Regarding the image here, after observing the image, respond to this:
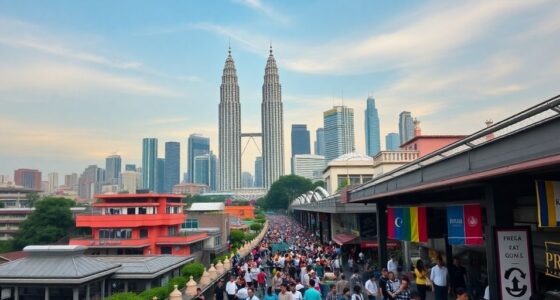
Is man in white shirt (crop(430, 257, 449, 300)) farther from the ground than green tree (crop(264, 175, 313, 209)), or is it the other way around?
green tree (crop(264, 175, 313, 209))

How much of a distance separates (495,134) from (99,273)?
763 inches

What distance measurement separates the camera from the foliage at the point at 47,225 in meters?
72.9

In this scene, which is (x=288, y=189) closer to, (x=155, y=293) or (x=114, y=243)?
(x=114, y=243)

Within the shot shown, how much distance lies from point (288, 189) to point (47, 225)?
296 ft

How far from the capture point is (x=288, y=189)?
155625 mm

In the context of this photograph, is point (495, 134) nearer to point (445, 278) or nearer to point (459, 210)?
point (459, 210)

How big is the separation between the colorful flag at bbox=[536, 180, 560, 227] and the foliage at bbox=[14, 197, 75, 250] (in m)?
77.3

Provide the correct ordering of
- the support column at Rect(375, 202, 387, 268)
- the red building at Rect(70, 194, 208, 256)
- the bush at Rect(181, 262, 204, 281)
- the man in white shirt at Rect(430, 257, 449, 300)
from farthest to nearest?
the red building at Rect(70, 194, 208, 256) → the bush at Rect(181, 262, 204, 281) → the support column at Rect(375, 202, 387, 268) → the man in white shirt at Rect(430, 257, 449, 300)

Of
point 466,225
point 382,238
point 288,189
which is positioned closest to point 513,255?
point 466,225

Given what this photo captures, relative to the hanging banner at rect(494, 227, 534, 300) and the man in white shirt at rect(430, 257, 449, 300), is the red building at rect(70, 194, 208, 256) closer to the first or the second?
the man in white shirt at rect(430, 257, 449, 300)

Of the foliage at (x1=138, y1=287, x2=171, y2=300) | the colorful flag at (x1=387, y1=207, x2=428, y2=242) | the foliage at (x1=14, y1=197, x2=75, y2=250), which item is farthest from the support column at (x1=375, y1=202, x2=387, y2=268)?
the foliage at (x1=14, y1=197, x2=75, y2=250)

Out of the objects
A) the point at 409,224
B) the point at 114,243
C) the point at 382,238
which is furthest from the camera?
the point at 114,243

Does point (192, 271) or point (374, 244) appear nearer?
point (192, 271)

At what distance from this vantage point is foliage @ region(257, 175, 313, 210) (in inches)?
6063
